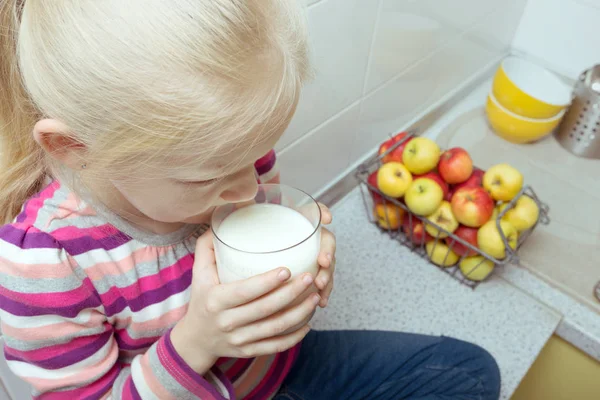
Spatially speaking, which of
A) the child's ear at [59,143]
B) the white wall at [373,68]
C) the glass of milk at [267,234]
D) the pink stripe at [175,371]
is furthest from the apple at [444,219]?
the child's ear at [59,143]

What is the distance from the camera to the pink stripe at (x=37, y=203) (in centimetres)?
48

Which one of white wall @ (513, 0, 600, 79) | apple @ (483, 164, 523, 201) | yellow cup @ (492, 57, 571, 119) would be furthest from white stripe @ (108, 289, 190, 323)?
white wall @ (513, 0, 600, 79)

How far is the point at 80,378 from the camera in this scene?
1.66ft

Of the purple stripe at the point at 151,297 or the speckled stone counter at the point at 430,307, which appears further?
the speckled stone counter at the point at 430,307

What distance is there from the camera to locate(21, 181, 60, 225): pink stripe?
19.0 inches

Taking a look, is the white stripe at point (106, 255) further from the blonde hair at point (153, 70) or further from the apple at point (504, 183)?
the apple at point (504, 183)

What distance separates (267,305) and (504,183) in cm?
62

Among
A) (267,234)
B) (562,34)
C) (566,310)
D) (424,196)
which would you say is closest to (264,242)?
(267,234)

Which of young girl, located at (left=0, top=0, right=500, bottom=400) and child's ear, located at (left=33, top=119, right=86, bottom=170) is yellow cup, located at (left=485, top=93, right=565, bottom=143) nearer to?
young girl, located at (left=0, top=0, right=500, bottom=400)

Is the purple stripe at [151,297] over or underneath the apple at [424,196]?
over

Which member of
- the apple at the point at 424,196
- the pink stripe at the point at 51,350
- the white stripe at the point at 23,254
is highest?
the white stripe at the point at 23,254

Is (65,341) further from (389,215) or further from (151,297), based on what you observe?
(389,215)

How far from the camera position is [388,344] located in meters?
0.82

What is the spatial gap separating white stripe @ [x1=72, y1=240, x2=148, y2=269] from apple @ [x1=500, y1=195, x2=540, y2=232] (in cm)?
66
